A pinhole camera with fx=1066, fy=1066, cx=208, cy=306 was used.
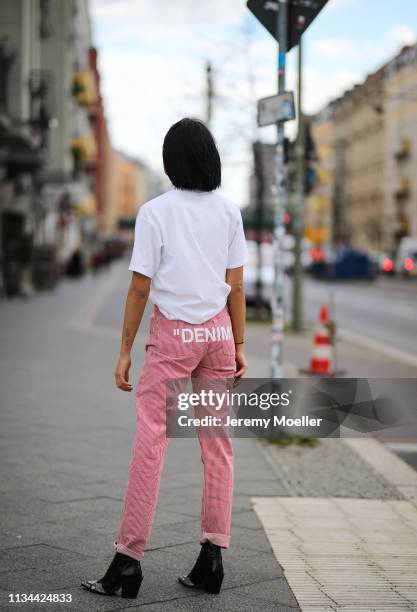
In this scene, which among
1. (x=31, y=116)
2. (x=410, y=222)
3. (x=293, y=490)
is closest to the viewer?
(x=293, y=490)

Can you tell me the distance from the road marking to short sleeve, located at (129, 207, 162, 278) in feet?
4.69

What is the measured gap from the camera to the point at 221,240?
4219mm

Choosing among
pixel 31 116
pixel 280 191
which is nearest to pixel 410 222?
pixel 31 116

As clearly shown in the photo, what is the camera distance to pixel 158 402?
414cm

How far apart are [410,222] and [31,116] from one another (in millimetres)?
59843

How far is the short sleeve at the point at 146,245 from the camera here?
4.11 metres

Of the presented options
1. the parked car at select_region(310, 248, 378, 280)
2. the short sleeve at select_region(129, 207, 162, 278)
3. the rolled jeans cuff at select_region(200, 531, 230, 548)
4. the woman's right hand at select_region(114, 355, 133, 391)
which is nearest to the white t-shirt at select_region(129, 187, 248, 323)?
the short sleeve at select_region(129, 207, 162, 278)

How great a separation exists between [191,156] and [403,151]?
8725cm

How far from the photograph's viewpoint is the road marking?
421 cm

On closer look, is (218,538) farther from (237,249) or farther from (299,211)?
(299,211)

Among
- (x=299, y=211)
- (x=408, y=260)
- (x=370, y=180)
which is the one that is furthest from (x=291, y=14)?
(x=370, y=180)

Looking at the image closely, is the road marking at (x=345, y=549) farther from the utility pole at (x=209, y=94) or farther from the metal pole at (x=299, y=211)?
the utility pole at (x=209, y=94)

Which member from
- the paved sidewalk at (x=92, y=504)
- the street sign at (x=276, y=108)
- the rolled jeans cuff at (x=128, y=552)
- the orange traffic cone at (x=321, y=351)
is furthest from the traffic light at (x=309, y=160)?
the rolled jeans cuff at (x=128, y=552)

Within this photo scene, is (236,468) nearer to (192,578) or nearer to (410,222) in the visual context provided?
(192,578)
